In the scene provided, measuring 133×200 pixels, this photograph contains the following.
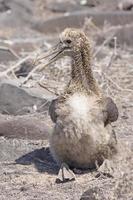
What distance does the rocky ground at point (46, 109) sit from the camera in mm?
6285

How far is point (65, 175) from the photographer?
6645mm

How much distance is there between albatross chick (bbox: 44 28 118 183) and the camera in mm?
6699

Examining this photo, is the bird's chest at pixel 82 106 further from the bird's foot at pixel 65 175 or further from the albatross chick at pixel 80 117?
the bird's foot at pixel 65 175

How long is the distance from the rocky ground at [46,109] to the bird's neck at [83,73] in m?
0.54

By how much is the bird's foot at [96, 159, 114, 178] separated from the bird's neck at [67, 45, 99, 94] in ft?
1.99

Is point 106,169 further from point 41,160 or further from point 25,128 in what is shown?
point 25,128

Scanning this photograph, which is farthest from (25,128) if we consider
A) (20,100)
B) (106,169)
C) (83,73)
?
(106,169)

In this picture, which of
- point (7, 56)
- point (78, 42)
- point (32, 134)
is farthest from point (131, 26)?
point (78, 42)

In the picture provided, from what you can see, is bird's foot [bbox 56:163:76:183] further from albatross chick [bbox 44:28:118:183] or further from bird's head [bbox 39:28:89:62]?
bird's head [bbox 39:28:89:62]

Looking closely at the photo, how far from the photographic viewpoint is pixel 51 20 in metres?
16.7

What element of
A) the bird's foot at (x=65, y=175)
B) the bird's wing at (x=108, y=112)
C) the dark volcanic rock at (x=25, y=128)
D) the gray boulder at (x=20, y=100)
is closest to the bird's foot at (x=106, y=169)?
the bird's foot at (x=65, y=175)

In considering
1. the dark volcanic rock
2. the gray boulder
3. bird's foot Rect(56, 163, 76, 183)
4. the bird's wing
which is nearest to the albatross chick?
the bird's wing

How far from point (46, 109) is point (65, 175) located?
2.50 meters

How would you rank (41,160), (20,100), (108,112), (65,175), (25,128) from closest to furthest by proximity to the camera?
(65,175)
(108,112)
(41,160)
(25,128)
(20,100)
